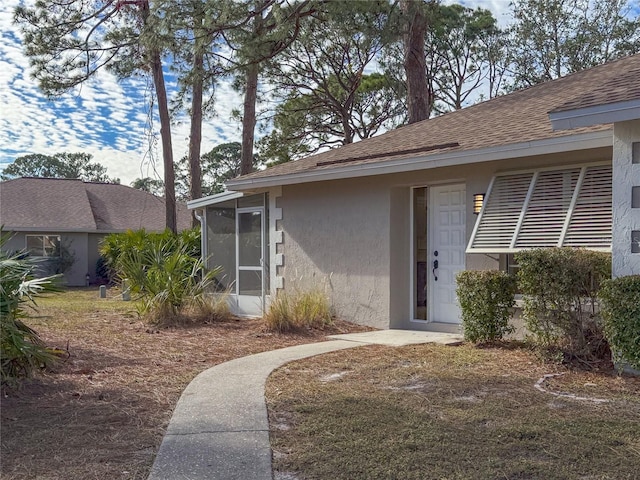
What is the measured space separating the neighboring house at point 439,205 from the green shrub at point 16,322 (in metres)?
5.33

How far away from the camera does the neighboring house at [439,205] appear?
693 cm

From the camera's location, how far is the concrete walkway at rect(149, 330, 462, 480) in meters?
3.82

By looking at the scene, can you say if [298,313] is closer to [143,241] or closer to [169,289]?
[169,289]

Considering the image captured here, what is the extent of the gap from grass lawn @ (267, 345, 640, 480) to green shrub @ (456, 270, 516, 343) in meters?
0.81

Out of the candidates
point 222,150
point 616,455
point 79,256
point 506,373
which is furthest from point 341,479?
point 222,150

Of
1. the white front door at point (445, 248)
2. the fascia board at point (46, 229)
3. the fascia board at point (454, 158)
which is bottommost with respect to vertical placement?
the white front door at point (445, 248)

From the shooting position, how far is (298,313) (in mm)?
10070

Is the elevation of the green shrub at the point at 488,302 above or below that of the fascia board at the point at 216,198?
below

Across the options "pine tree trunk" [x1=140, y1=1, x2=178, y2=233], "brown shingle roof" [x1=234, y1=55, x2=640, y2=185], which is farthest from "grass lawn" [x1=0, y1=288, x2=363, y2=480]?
"pine tree trunk" [x1=140, y1=1, x2=178, y2=233]

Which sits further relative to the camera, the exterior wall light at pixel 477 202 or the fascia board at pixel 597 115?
the exterior wall light at pixel 477 202

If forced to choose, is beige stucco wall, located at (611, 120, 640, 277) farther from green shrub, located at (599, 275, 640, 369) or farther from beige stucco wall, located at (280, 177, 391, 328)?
beige stucco wall, located at (280, 177, 391, 328)

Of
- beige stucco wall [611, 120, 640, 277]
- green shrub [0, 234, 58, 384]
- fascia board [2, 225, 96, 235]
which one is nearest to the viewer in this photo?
green shrub [0, 234, 58, 384]

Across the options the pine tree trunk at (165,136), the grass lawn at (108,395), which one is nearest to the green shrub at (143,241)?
the pine tree trunk at (165,136)

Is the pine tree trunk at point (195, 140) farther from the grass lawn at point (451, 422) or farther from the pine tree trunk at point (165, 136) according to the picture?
the grass lawn at point (451, 422)
